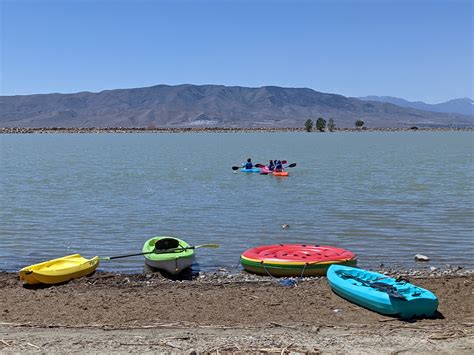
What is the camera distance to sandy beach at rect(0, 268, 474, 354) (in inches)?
299

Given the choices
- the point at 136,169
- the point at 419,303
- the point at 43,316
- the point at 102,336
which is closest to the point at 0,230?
the point at 43,316

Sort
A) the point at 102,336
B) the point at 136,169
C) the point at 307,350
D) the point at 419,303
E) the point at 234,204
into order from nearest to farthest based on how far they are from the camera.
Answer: the point at 307,350 → the point at 102,336 → the point at 419,303 → the point at 234,204 → the point at 136,169

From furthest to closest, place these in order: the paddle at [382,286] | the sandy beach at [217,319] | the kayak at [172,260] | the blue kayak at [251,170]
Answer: the blue kayak at [251,170] → the kayak at [172,260] → the paddle at [382,286] → the sandy beach at [217,319]

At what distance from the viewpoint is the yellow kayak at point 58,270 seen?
37.4ft

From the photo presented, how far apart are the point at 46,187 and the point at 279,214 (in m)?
13.7

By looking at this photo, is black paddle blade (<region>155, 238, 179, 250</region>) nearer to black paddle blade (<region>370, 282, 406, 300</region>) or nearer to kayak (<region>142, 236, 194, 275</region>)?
kayak (<region>142, 236, 194, 275</region>)

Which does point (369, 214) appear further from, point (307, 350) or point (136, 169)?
point (136, 169)

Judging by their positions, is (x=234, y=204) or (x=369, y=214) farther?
(x=234, y=204)

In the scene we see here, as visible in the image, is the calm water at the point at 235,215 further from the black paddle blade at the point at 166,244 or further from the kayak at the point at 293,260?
the kayak at the point at 293,260

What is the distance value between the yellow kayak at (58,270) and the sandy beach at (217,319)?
0.22m

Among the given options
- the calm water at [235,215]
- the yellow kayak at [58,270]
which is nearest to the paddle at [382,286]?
the calm water at [235,215]

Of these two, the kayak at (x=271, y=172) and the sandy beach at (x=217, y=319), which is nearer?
the sandy beach at (x=217, y=319)

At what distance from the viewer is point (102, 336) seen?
316 inches

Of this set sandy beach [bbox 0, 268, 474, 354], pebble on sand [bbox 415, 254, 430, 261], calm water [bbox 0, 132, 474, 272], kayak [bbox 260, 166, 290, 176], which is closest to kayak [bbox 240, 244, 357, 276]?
sandy beach [bbox 0, 268, 474, 354]
